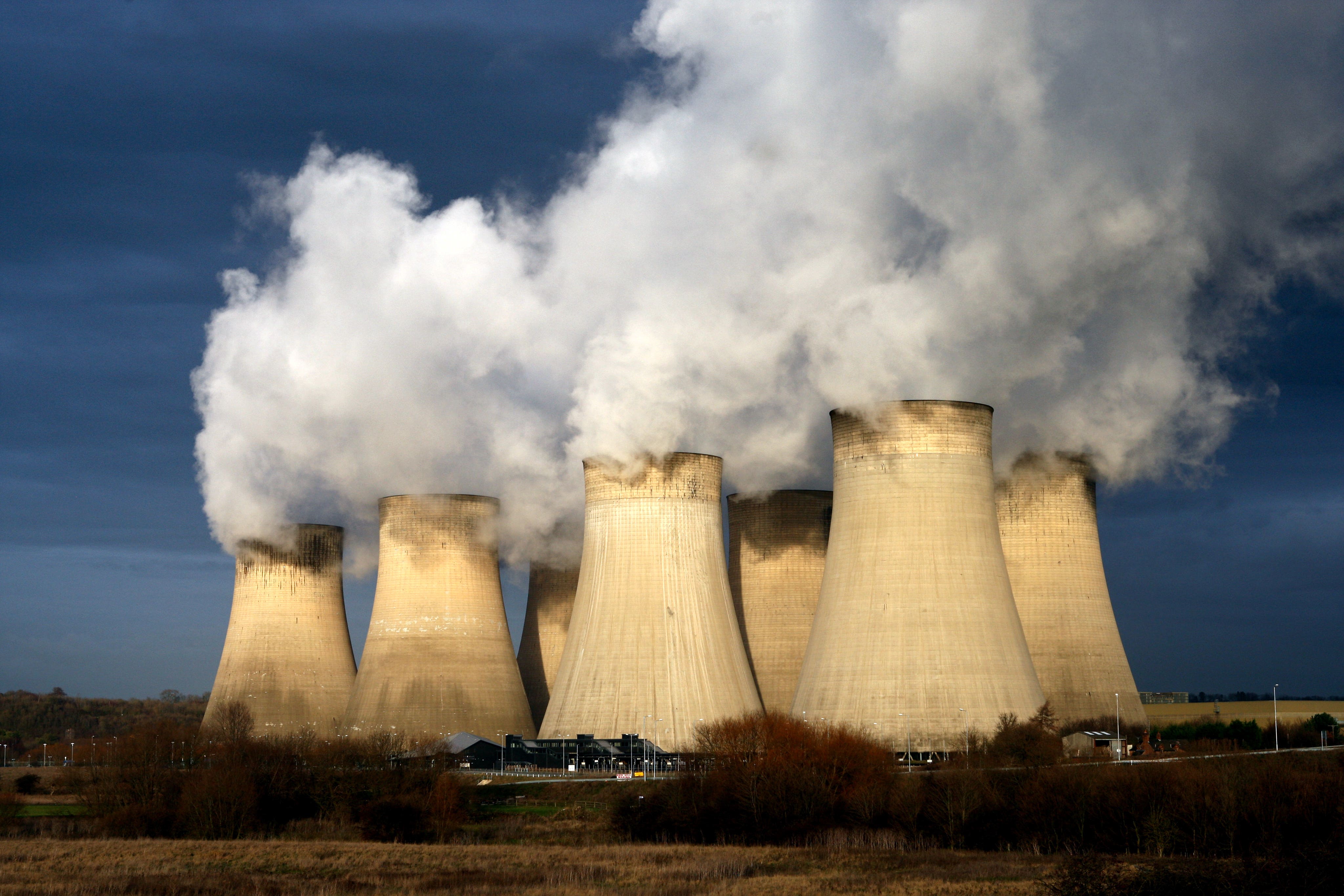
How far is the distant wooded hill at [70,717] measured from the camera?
69562mm

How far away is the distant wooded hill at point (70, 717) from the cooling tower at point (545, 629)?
81.0ft

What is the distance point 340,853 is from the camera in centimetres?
2289

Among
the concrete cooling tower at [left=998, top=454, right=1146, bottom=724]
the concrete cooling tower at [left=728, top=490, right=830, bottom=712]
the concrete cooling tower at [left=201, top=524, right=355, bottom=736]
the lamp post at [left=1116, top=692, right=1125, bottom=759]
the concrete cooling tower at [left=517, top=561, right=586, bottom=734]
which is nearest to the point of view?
the lamp post at [left=1116, top=692, right=1125, bottom=759]

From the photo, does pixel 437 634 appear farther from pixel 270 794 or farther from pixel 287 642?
pixel 270 794

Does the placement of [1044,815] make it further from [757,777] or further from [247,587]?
[247,587]

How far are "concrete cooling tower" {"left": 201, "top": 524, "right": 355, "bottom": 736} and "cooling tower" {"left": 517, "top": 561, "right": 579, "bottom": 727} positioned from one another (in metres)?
5.64

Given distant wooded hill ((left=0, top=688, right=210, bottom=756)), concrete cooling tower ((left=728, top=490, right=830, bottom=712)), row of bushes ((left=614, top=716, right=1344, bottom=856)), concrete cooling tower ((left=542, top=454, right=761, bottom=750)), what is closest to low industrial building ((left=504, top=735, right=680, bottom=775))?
concrete cooling tower ((left=542, top=454, right=761, bottom=750))

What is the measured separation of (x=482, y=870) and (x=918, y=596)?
38.2ft

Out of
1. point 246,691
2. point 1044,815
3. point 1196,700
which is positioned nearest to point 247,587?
point 246,691

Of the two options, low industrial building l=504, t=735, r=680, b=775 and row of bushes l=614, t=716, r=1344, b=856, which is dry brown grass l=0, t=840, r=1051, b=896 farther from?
low industrial building l=504, t=735, r=680, b=775

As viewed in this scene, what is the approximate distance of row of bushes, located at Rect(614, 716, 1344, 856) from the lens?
22.3m

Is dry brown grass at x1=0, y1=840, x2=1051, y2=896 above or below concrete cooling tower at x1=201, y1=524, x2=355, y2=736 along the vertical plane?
below

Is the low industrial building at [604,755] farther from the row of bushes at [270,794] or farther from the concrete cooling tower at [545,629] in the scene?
the concrete cooling tower at [545,629]

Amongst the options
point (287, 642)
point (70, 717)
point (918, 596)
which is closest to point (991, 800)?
point (918, 596)
